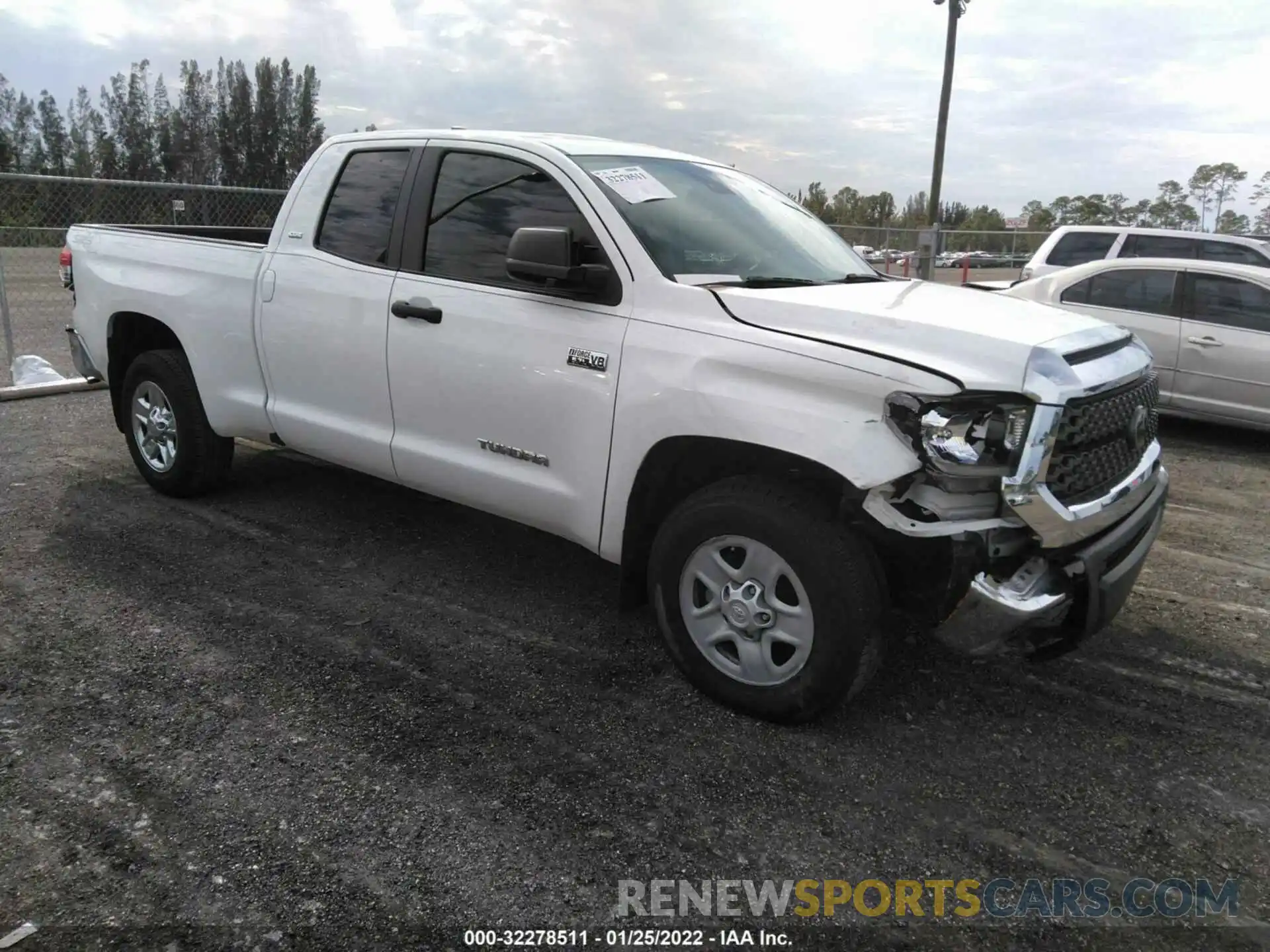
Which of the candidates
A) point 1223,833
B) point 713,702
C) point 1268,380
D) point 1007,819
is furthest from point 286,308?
point 1268,380

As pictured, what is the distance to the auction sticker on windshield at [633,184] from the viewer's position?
145 inches

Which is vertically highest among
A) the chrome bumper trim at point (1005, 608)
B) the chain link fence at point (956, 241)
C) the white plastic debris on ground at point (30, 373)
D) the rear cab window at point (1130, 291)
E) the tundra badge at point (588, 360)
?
the chain link fence at point (956, 241)

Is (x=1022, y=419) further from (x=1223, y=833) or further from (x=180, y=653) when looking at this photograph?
(x=180, y=653)

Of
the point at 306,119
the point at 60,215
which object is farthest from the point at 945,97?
the point at 306,119

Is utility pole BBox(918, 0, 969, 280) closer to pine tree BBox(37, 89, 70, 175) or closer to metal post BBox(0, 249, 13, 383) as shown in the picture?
metal post BBox(0, 249, 13, 383)

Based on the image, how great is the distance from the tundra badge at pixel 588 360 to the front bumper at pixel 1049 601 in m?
1.46

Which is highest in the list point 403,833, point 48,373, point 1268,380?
point 1268,380

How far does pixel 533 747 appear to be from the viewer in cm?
312

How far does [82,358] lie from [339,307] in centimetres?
259

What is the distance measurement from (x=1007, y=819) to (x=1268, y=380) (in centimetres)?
629

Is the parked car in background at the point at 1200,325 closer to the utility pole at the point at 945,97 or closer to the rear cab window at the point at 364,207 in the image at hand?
the rear cab window at the point at 364,207

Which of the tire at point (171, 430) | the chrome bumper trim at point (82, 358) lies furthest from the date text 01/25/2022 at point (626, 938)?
the chrome bumper trim at point (82, 358)

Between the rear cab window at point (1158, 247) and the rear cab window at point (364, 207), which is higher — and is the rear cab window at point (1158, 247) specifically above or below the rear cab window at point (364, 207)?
above

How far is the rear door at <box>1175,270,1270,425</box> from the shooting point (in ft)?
24.7
